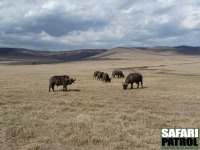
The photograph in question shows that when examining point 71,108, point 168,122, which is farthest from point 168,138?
Answer: point 71,108

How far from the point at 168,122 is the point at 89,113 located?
3.91m

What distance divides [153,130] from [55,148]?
4.08m

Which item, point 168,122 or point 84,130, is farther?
point 168,122

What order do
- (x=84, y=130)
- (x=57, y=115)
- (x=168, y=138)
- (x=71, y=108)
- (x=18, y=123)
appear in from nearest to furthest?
(x=168, y=138)
(x=84, y=130)
(x=18, y=123)
(x=57, y=115)
(x=71, y=108)

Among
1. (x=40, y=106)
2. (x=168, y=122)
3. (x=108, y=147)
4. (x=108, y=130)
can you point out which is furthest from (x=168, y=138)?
(x=40, y=106)

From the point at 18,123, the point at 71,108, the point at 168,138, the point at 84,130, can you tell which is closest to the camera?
the point at 168,138

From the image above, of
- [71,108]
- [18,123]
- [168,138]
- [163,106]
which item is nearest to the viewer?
[168,138]

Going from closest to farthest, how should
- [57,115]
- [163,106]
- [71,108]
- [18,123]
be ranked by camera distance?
[18,123]
[57,115]
[71,108]
[163,106]

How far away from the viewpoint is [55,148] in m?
11.8

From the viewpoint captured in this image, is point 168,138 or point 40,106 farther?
point 40,106

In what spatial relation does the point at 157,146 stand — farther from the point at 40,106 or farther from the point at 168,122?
the point at 40,106

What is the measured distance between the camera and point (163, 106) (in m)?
20.4

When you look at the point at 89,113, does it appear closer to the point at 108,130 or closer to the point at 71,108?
the point at 71,108

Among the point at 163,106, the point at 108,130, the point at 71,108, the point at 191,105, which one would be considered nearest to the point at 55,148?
the point at 108,130
